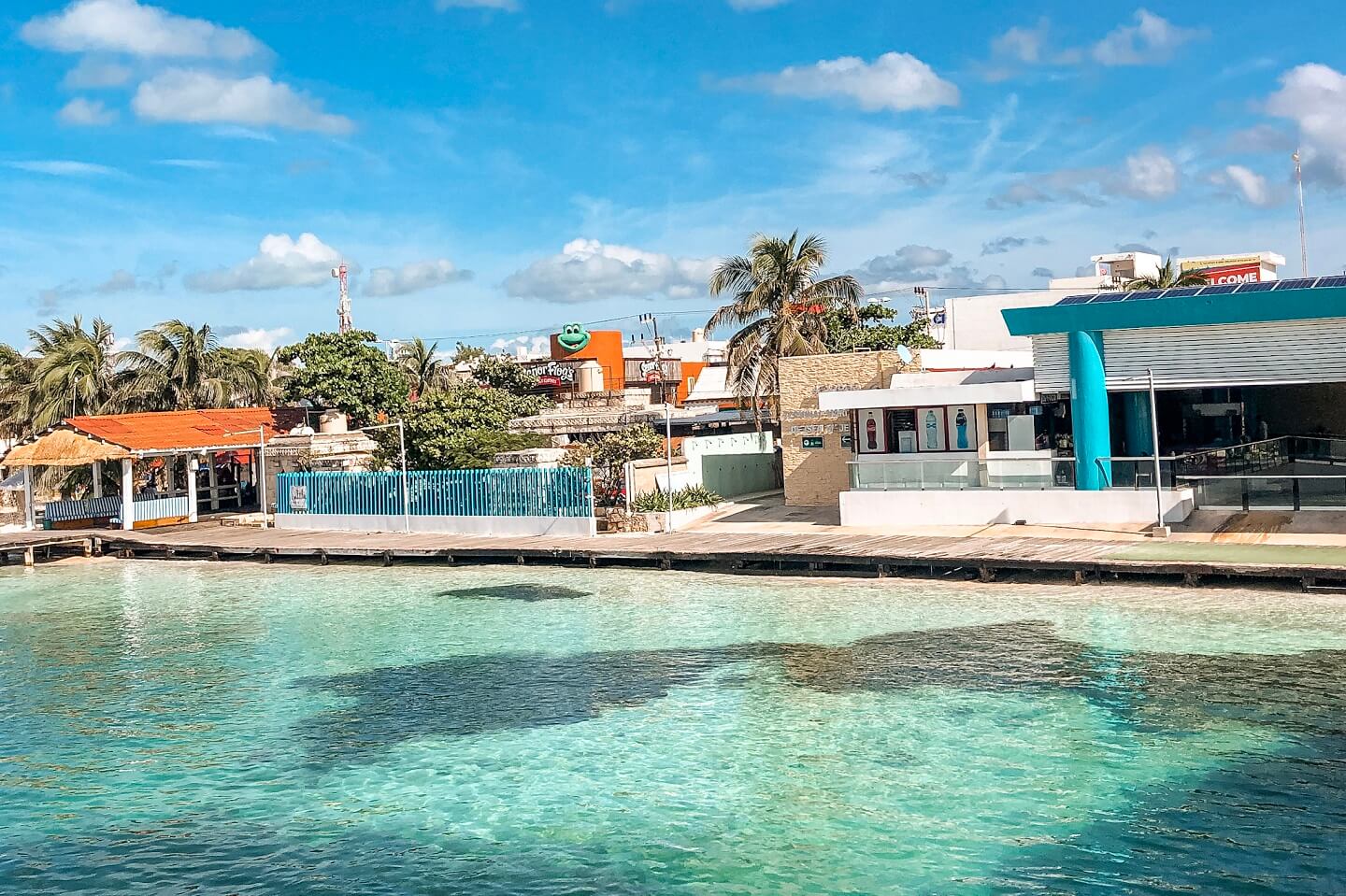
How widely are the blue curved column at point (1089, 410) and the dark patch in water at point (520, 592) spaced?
1139cm

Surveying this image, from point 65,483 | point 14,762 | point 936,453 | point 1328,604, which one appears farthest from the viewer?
point 65,483

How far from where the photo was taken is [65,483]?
45.8 metres

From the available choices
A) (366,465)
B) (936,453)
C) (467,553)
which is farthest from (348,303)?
(936,453)

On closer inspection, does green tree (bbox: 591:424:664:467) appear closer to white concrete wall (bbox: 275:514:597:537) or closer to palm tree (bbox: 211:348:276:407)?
white concrete wall (bbox: 275:514:597:537)

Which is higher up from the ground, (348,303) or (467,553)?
(348,303)

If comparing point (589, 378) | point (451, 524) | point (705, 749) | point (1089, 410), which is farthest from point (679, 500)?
point (589, 378)

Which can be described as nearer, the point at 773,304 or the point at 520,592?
the point at 520,592

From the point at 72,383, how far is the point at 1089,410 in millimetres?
38329

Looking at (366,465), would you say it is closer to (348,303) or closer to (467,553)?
(467,553)

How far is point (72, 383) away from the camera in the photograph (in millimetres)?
45406

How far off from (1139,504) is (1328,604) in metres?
6.48

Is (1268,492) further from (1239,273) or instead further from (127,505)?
(1239,273)

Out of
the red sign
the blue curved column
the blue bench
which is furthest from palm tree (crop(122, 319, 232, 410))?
the red sign

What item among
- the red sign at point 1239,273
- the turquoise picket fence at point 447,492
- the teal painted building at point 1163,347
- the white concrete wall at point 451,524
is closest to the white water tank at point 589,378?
the turquoise picket fence at point 447,492
